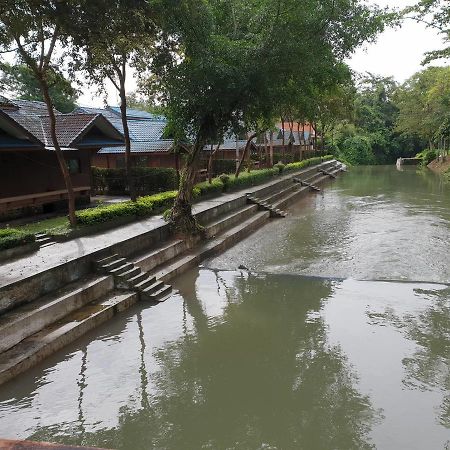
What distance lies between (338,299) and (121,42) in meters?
7.64

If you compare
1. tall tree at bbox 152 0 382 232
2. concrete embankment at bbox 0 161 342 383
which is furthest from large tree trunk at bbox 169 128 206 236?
concrete embankment at bbox 0 161 342 383

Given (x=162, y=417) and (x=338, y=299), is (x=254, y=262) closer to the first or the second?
(x=338, y=299)

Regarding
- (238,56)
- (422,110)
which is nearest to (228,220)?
(238,56)

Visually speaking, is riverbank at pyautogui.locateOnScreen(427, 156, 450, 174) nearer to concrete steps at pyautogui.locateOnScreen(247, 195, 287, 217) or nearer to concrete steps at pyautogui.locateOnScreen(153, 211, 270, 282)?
concrete steps at pyautogui.locateOnScreen(247, 195, 287, 217)

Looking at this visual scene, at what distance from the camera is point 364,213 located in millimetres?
20344

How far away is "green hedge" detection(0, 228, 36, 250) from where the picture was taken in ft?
34.1

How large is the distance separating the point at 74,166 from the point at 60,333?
41.0ft

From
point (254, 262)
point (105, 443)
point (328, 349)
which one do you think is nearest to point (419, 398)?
point (328, 349)

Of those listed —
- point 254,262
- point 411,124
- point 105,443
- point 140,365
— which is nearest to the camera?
point 105,443

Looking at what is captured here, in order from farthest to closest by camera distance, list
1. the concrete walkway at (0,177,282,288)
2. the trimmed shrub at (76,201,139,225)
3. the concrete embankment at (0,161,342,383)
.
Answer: the trimmed shrub at (76,201,139,225) < the concrete walkway at (0,177,282,288) < the concrete embankment at (0,161,342,383)

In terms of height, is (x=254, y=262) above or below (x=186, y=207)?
below

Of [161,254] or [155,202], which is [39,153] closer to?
[155,202]

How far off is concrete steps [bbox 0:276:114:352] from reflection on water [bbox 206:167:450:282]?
13.6ft

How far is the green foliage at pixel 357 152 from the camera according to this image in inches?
2266
